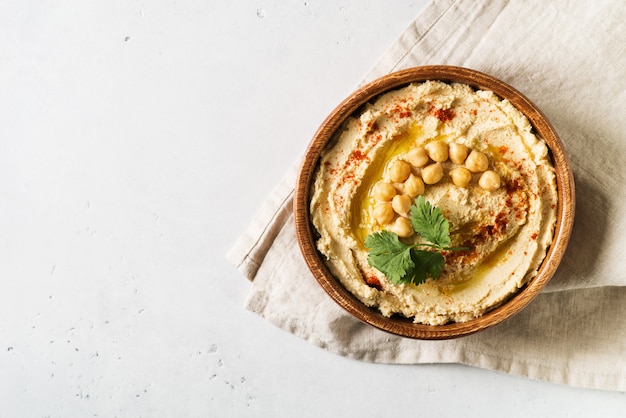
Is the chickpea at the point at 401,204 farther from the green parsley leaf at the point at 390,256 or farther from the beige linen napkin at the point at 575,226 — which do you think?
the beige linen napkin at the point at 575,226

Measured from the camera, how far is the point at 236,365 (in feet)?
10.2

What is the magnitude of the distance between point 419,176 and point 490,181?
27 cm

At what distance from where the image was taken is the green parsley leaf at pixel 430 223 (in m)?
2.37

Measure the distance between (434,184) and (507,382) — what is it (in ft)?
3.73

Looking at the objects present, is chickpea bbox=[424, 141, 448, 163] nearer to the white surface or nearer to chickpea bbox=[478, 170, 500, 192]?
chickpea bbox=[478, 170, 500, 192]

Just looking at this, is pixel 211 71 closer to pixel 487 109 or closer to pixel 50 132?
pixel 50 132

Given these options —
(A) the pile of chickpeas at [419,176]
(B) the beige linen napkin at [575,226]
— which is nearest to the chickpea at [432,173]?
(A) the pile of chickpeas at [419,176]

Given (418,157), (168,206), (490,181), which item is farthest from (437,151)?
(168,206)

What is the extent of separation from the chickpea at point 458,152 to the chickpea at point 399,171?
18 centimetres

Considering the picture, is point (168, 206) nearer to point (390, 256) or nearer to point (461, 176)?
point (390, 256)

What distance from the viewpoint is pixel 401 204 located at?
245 cm

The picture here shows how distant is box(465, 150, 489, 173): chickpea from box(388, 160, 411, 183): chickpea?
0.23 meters

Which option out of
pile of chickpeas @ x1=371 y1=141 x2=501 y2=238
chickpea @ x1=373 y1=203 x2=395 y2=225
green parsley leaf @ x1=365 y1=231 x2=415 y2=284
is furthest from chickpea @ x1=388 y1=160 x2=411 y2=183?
green parsley leaf @ x1=365 y1=231 x2=415 y2=284

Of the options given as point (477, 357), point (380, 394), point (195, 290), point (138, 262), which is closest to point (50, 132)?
point (138, 262)
